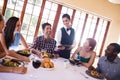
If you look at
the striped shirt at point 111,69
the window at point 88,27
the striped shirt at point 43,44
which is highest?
the window at point 88,27

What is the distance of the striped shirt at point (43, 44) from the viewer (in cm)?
313

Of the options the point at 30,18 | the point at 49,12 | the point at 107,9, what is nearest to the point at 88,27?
the point at 107,9

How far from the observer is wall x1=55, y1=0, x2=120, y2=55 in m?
5.07

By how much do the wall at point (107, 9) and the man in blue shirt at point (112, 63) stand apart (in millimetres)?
2372

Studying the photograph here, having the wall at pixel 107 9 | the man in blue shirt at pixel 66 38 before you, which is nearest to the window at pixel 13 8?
the wall at pixel 107 9

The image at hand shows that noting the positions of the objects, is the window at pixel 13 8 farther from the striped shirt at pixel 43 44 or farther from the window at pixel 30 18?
the striped shirt at pixel 43 44

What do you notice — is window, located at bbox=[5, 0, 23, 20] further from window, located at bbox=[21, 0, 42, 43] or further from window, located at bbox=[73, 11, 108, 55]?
window, located at bbox=[73, 11, 108, 55]

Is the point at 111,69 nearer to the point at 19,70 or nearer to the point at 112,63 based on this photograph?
the point at 112,63

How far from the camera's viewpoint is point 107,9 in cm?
575

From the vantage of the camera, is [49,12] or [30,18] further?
[49,12]

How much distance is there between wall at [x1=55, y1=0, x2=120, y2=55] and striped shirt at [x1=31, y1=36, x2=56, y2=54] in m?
1.77

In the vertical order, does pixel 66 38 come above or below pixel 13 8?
below

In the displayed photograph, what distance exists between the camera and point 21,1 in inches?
171

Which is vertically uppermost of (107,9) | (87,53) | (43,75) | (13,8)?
(107,9)
